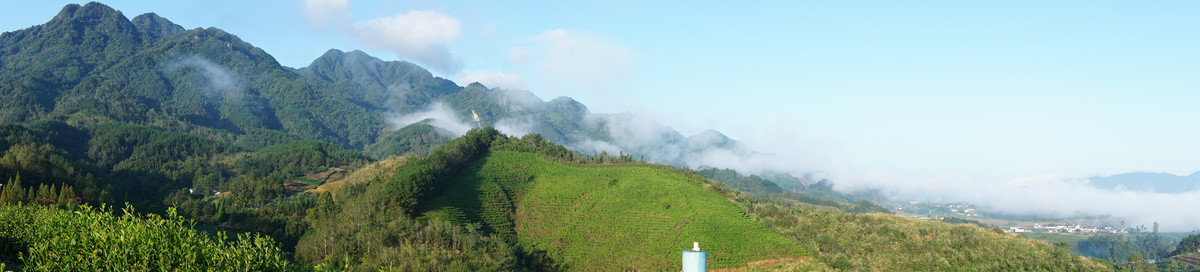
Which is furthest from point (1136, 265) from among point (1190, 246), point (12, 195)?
point (12, 195)

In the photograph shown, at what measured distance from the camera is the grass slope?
64875 millimetres

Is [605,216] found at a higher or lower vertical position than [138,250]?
lower

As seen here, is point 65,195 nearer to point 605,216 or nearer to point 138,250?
point 605,216

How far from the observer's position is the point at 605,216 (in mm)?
75875

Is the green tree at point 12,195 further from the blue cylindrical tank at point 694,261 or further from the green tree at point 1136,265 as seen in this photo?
the green tree at point 1136,265

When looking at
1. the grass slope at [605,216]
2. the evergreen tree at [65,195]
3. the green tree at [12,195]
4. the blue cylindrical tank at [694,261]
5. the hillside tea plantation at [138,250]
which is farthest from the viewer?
the grass slope at [605,216]

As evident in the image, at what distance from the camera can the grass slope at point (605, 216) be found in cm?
6488

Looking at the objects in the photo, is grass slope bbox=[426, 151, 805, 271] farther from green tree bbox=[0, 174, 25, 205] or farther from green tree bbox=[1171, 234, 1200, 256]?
green tree bbox=[1171, 234, 1200, 256]

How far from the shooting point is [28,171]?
7031cm

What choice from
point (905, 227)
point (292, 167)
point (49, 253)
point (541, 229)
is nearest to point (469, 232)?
point (541, 229)

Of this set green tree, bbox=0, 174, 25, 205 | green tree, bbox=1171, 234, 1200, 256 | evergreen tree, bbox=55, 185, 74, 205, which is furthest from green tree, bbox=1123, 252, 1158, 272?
evergreen tree, bbox=55, 185, 74, 205

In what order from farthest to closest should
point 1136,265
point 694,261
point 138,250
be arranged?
point 1136,265, point 138,250, point 694,261

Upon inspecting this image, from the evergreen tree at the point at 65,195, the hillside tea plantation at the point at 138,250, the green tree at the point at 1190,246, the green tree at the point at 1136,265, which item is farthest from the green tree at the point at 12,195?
the green tree at the point at 1190,246

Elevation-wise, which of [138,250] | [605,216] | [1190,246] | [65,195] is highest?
[65,195]
